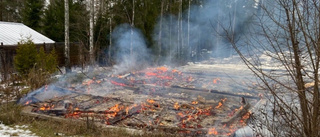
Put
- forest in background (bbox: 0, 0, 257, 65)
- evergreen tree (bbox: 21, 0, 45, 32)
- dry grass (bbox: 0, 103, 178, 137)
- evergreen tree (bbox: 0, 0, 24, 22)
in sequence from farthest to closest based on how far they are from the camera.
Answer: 1. evergreen tree (bbox: 0, 0, 24, 22)
2. evergreen tree (bbox: 21, 0, 45, 32)
3. forest in background (bbox: 0, 0, 257, 65)
4. dry grass (bbox: 0, 103, 178, 137)

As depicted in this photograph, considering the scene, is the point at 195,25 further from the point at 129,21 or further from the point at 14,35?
the point at 14,35

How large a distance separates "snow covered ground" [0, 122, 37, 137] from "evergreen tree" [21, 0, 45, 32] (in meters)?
17.9

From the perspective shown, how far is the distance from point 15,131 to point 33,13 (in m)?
19.2

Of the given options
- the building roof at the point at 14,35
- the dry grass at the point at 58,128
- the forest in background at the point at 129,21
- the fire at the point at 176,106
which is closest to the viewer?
the dry grass at the point at 58,128

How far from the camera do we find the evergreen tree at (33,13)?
2183 cm

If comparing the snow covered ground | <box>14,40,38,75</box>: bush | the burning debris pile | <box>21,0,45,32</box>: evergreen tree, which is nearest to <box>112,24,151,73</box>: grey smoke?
<box>21,0,45,32</box>: evergreen tree

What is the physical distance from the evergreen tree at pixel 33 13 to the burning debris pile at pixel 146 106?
13078 mm

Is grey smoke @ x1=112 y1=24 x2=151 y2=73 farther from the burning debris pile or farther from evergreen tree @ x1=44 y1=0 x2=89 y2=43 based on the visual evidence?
the burning debris pile

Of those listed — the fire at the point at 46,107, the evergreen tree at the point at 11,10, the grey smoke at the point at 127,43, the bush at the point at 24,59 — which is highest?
the evergreen tree at the point at 11,10

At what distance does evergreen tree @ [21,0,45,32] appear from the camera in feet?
71.6

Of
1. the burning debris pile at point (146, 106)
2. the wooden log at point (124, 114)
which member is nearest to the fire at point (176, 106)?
the burning debris pile at point (146, 106)

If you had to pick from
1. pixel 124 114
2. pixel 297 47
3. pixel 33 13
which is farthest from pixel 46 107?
pixel 33 13

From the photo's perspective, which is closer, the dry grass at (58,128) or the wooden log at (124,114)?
the dry grass at (58,128)

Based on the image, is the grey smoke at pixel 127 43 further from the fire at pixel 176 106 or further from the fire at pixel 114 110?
the fire at pixel 114 110
